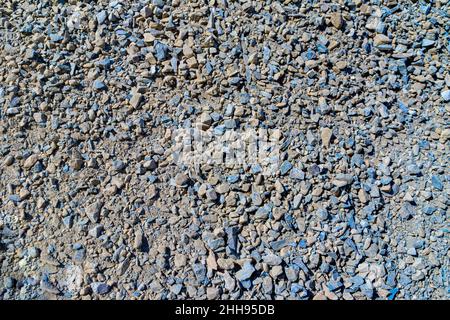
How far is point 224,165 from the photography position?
2922 millimetres

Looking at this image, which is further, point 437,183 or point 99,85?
point 99,85

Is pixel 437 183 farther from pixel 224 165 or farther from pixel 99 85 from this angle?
pixel 99 85

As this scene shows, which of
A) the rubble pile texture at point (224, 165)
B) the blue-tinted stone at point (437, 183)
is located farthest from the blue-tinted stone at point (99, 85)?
the blue-tinted stone at point (437, 183)

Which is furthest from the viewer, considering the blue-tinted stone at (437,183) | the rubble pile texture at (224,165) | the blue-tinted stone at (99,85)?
the blue-tinted stone at (99,85)

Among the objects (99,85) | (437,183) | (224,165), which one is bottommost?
(437,183)

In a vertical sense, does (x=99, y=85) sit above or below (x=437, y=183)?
above

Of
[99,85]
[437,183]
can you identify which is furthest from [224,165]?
[437,183]

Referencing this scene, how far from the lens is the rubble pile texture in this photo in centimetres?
270

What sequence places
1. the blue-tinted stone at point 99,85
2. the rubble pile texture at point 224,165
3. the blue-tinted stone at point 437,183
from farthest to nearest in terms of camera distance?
1. the blue-tinted stone at point 99,85
2. the blue-tinted stone at point 437,183
3. the rubble pile texture at point 224,165

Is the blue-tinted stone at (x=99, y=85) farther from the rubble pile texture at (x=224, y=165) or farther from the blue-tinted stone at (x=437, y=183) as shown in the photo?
the blue-tinted stone at (x=437, y=183)

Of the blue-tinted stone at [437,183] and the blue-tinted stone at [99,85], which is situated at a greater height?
the blue-tinted stone at [99,85]

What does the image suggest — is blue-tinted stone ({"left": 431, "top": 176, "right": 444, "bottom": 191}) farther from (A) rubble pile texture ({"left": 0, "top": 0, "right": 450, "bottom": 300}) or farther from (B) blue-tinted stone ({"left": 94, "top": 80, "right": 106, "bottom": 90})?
(B) blue-tinted stone ({"left": 94, "top": 80, "right": 106, "bottom": 90})

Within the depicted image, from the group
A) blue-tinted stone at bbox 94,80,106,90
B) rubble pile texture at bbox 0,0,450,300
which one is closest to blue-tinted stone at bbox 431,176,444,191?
rubble pile texture at bbox 0,0,450,300

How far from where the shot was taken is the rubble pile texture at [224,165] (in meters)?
2.70
